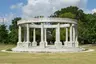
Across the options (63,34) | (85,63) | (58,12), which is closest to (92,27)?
(63,34)

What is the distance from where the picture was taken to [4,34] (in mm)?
117562

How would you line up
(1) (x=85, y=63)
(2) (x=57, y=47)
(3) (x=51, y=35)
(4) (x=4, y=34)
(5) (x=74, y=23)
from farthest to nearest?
(4) (x=4, y=34) < (3) (x=51, y=35) < (5) (x=74, y=23) < (2) (x=57, y=47) < (1) (x=85, y=63)

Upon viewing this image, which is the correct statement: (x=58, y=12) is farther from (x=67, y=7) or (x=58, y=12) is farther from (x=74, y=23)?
(x=74, y=23)

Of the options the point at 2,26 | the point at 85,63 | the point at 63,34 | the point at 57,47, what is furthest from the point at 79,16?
the point at 85,63

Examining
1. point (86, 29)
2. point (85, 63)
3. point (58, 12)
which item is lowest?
point (85, 63)

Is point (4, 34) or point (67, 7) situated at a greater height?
point (67, 7)

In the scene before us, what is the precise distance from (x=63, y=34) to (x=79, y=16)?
29.6m

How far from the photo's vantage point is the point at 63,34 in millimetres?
91062

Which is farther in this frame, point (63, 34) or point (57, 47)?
point (63, 34)

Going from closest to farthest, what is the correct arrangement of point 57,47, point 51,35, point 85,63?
point 85,63 < point 57,47 < point 51,35

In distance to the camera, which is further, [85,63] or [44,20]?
[44,20]

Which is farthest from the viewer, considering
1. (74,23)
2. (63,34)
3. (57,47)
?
(63,34)

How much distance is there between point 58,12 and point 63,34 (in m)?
30.0

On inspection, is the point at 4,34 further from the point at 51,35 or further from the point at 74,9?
the point at 74,9
